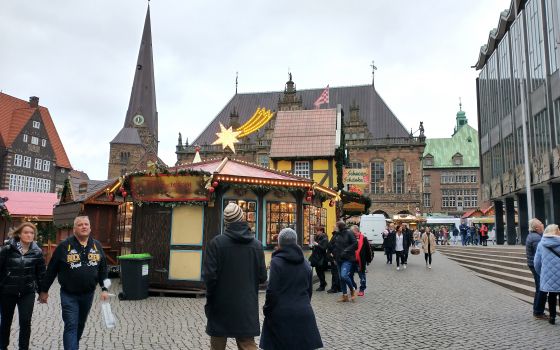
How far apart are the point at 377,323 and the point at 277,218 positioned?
574 cm

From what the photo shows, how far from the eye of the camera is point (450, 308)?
986 cm

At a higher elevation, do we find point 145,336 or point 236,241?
point 236,241

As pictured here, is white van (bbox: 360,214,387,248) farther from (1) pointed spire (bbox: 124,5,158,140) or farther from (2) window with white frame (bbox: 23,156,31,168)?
(1) pointed spire (bbox: 124,5,158,140)

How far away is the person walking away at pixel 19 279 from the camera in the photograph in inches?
215

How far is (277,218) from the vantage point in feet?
44.4

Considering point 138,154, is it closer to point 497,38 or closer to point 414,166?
point 414,166

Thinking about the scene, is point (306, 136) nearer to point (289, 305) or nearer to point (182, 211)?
point (182, 211)

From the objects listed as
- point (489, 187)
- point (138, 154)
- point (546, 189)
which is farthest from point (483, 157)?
point (138, 154)

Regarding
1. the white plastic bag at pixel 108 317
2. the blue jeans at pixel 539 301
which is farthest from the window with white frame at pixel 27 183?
the blue jeans at pixel 539 301

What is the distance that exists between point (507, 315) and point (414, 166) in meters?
45.2

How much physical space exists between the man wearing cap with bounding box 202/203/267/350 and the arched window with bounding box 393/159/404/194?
50556 millimetres

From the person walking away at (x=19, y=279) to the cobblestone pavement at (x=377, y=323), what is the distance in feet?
3.24

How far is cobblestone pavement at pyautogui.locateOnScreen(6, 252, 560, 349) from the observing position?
6.75 m

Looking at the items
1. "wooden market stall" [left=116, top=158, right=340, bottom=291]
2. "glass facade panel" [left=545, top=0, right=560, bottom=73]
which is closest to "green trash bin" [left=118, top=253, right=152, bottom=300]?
"wooden market stall" [left=116, top=158, right=340, bottom=291]
